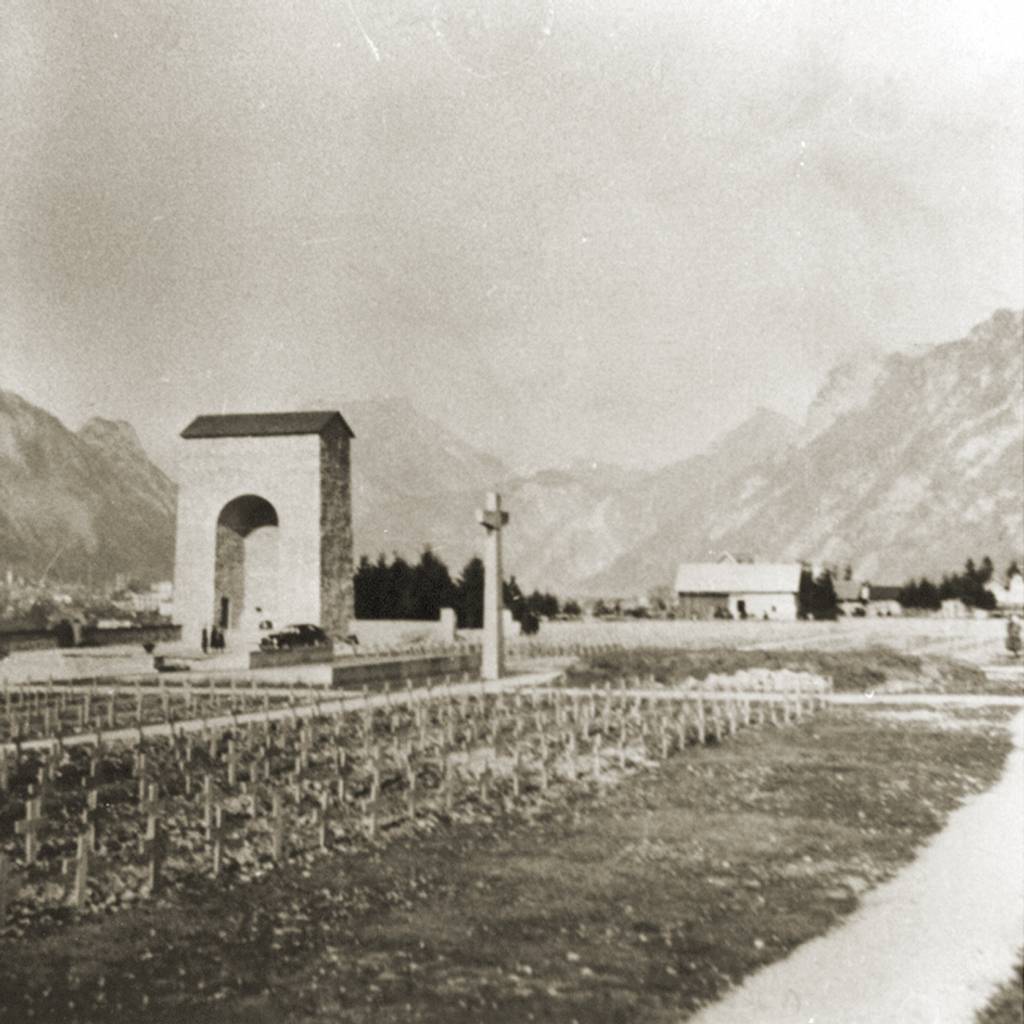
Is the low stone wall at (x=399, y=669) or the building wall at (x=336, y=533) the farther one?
the building wall at (x=336, y=533)

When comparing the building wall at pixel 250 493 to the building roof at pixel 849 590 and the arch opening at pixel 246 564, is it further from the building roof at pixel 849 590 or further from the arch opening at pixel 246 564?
the building roof at pixel 849 590

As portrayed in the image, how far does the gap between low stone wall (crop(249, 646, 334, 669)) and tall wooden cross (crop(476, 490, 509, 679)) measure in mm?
4842

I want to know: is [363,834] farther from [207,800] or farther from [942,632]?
[942,632]

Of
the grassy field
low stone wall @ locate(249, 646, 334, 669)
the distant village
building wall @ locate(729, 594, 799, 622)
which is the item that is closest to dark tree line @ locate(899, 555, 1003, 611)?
the distant village

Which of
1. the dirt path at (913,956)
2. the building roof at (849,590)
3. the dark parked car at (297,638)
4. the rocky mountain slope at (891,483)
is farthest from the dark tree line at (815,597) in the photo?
the dirt path at (913,956)

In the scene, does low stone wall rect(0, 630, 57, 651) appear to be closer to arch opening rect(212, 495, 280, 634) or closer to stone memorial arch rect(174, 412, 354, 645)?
stone memorial arch rect(174, 412, 354, 645)

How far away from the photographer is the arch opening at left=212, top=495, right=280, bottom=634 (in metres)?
44.7

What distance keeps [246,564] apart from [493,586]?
20637mm

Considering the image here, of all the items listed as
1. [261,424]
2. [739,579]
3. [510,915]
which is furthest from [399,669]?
[739,579]

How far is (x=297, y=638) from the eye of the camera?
36.8 metres

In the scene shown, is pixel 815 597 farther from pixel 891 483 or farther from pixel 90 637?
pixel 891 483

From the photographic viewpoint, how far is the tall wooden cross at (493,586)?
93.4 feet

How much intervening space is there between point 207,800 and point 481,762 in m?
5.02

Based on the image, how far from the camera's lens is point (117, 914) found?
7930 millimetres
